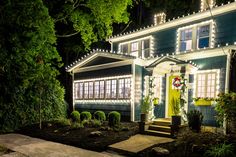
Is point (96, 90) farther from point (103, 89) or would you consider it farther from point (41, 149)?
point (41, 149)

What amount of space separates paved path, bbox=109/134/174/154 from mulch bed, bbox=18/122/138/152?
376 millimetres

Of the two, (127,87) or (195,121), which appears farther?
(127,87)

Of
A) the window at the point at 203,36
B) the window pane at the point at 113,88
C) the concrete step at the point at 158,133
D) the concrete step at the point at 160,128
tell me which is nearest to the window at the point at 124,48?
the window pane at the point at 113,88

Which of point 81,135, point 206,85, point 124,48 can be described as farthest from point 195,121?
point 124,48

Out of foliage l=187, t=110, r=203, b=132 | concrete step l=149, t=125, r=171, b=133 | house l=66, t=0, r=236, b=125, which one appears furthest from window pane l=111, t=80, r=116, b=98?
foliage l=187, t=110, r=203, b=132

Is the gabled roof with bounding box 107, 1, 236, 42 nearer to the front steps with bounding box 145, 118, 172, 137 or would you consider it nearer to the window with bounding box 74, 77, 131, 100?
the window with bounding box 74, 77, 131, 100

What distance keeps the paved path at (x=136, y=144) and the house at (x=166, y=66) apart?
309 cm

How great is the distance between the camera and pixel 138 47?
1648 cm

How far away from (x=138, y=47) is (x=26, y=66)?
303 inches

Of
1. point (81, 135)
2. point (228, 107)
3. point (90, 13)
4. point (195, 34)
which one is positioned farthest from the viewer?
point (90, 13)

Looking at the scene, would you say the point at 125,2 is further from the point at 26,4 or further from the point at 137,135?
the point at 137,135

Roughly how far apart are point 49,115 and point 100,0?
28.3 feet

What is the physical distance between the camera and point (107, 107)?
15.8m

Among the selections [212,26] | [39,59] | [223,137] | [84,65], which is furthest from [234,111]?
[84,65]
